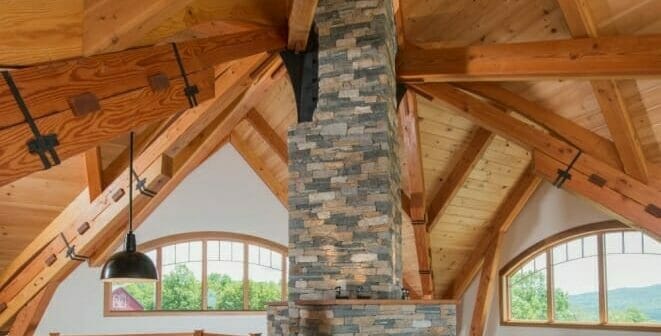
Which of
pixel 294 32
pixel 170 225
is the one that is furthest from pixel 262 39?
pixel 170 225

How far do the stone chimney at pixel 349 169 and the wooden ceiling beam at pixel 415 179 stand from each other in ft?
4.16

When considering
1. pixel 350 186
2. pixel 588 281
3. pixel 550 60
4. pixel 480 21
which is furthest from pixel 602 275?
pixel 350 186

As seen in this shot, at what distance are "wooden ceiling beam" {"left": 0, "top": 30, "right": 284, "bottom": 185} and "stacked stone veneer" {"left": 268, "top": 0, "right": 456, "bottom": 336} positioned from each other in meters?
1.64

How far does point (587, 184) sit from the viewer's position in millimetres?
5824

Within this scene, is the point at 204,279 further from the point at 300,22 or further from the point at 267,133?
the point at 300,22

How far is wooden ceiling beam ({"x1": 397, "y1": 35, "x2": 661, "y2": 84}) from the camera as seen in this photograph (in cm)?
448

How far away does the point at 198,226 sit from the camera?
8703mm

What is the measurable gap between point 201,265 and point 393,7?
4.83 meters

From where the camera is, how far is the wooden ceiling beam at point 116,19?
8.91 feet

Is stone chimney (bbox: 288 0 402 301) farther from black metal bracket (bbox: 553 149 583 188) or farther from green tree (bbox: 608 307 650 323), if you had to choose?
green tree (bbox: 608 307 650 323)

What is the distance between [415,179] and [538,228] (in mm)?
2527

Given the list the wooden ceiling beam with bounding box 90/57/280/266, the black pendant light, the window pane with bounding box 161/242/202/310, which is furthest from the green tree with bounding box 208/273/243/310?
the black pendant light

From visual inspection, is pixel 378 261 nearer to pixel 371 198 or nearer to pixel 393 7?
pixel 371 198

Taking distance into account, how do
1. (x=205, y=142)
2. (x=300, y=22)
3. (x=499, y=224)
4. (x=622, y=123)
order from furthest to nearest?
1. (x=499, y=224)
2. (x=205, y=142)
3. (x=622, y=123)
4. (x=300, y=22)
